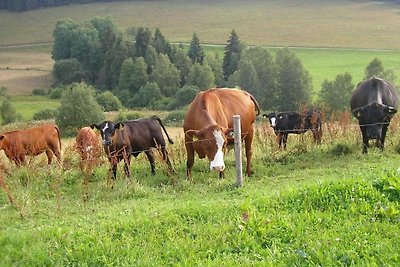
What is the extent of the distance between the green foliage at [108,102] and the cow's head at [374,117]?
49.4m

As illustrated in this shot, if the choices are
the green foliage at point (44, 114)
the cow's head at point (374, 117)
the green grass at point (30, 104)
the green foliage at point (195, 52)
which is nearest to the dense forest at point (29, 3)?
the green grass at point (30, 104)

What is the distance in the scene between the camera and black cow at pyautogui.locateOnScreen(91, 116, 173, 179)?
11.8 metres

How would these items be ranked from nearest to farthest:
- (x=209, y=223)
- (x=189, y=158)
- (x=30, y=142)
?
1. (x=209, y=223)
2. (x=189, y=158)
3. (x=30, y=142)

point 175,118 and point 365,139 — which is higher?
point 365,139

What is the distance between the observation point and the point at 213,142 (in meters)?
10.4

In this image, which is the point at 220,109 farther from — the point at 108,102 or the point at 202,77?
the point at 202,77

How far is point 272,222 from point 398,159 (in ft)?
18.4

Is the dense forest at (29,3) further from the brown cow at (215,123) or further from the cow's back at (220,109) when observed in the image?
the cow's back at (220,109)

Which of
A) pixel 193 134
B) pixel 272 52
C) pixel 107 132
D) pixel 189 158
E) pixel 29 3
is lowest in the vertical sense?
pixel 272 52

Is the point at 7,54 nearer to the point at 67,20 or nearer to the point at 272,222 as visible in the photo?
the point at 67,20

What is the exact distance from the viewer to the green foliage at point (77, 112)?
49938mm

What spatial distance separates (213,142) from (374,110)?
4.86 m

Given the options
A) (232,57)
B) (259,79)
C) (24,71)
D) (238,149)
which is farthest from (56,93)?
(238,149)

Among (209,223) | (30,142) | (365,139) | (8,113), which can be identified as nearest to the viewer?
(209,223)
